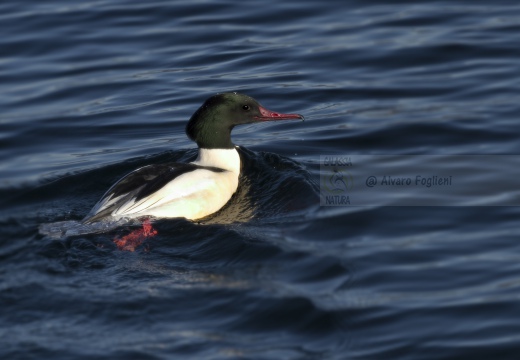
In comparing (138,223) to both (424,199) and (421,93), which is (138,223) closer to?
(424,199)

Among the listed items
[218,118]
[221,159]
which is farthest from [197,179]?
[218,118]

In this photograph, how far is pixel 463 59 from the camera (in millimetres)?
13375

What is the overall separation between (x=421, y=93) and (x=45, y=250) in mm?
5694

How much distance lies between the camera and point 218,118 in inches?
395

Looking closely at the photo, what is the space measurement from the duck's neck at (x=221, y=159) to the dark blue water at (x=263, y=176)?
33 centimetres

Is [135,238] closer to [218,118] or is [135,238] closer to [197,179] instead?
[197,179]

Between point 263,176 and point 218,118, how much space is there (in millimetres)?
754

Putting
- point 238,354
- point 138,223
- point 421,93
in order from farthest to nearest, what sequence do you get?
point 421,93 < point 138,223 < point 238,354

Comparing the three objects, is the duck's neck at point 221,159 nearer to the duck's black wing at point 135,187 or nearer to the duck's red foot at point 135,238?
the duck's black wing at point 135,187

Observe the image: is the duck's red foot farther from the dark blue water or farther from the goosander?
the goosander

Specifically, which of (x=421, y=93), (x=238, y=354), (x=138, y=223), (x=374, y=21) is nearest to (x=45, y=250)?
(x=138, y=223)

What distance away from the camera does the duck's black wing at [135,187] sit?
891 centimetres

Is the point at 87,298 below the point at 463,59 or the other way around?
below

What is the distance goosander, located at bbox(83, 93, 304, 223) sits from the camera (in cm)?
904
